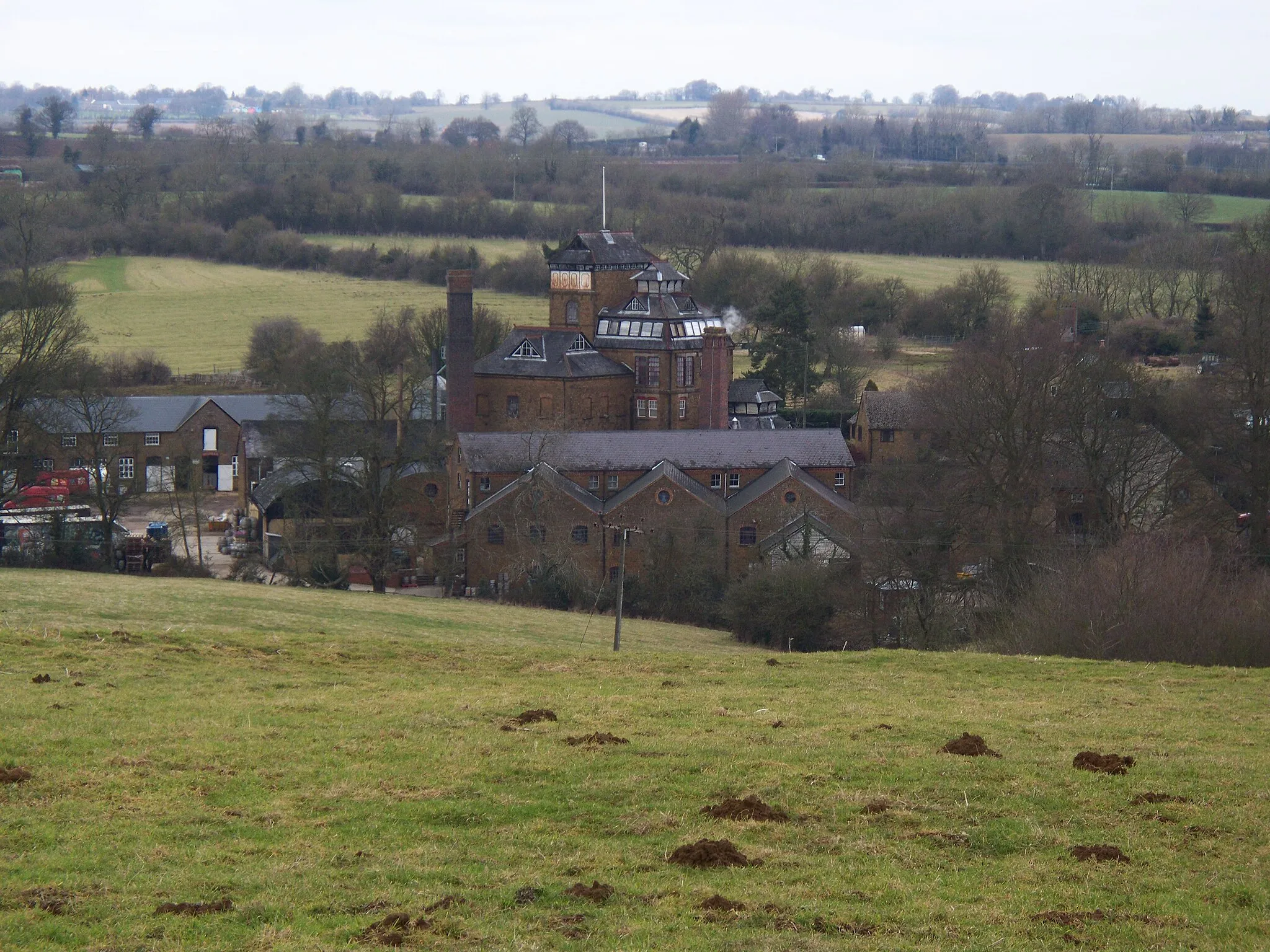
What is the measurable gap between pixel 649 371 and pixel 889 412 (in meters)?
12.6

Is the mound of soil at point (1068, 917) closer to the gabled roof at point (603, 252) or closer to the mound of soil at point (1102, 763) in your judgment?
the mound of soil at point (1102, 763)

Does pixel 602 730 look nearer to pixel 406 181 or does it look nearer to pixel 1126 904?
pixel 1126 904

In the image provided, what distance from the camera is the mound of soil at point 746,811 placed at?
14414 mm

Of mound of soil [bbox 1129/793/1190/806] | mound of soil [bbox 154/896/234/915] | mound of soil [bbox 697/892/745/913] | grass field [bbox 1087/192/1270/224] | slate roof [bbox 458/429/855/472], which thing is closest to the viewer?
mound of soil [bbox 154/896/234/915]

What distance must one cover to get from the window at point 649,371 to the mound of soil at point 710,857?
6119cm

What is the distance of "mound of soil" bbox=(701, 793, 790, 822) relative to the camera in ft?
47.3

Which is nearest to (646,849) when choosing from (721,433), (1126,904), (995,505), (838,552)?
(1126,904)

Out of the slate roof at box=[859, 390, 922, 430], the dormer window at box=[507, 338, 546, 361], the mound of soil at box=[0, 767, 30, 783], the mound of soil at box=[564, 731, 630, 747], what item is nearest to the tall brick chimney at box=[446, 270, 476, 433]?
the dormer window at box=[507, 338, 546, 361]

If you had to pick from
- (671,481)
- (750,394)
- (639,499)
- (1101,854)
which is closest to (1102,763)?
(1101,854)

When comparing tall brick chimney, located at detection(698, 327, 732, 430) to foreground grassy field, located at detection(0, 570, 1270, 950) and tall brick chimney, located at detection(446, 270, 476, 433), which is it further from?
foreground grassy field, located at detection(0, 570, 1270, 950)

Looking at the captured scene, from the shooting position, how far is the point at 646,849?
44.3 feet

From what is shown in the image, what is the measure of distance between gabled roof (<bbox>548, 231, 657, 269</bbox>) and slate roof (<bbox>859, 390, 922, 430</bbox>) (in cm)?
1494

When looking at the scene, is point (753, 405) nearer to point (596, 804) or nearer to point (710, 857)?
point (596, 804)

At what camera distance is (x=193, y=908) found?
11.7 meters
